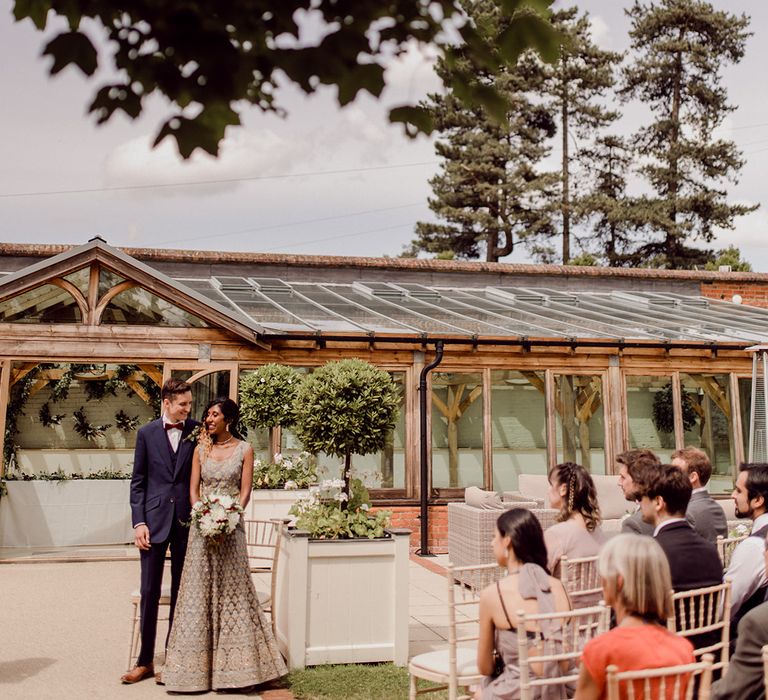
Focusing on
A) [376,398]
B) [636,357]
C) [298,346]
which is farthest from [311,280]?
[376,398]

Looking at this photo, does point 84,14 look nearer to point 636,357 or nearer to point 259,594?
point 259,594

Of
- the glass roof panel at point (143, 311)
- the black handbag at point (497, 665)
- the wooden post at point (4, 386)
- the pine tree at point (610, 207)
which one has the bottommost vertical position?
the black handbag at point (497, 665)

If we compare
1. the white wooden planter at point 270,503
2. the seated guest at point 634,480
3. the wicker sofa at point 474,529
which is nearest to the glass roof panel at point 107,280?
the white wooden planter at point 270,503

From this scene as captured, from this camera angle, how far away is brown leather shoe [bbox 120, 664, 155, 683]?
15.0 feet

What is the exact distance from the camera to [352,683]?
181 inches

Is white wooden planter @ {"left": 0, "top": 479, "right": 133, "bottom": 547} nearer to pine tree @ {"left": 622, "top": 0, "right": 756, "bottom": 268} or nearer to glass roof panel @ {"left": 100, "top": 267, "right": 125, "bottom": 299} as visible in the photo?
glass roof panel @ {"left": 100, "top": 267, "right": 125, "bottom": 299}

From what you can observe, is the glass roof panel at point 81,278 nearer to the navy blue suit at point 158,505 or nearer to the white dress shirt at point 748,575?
the navy blue suit at point 158,505

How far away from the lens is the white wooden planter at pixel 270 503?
27.4 ft

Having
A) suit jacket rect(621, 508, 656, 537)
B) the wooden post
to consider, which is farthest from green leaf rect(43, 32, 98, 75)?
the wooden post

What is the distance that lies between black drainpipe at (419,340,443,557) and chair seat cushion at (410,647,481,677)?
605cm

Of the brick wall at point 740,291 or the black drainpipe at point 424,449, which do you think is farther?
the brick wall at point 740,291

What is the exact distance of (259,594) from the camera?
16.4ft

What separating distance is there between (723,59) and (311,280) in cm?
1969

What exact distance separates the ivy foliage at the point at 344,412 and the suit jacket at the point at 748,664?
3523mm
